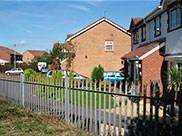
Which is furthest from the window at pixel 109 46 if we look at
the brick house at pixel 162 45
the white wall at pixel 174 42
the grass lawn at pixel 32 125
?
the grass lawn at pixel 32 125

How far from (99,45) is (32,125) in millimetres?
21805

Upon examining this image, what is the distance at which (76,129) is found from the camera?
567 cm

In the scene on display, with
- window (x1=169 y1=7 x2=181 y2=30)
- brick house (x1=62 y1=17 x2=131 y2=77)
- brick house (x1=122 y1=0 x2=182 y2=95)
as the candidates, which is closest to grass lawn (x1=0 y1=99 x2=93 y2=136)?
brick house (x1=122 y1=0 x2=182 y2=95)

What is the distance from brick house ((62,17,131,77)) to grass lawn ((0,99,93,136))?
62.0 ft

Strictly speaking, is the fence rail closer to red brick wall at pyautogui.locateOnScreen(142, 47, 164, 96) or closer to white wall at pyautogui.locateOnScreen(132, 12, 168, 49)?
red brick wall at pyautogui.locateOnScreen(142, 47, 164, 96)

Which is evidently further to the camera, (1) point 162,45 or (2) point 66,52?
(2) point 66,52

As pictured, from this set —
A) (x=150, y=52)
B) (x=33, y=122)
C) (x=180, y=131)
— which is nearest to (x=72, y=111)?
(x=33, y=122)

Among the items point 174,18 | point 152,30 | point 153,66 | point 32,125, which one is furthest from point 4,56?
point 32,125

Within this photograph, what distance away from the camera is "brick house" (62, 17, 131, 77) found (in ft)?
85.8

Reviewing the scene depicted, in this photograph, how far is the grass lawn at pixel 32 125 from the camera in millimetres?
5348

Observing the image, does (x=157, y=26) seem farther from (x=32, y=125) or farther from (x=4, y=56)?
(x=4, y=56)

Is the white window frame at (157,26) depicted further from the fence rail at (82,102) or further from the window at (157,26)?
the fence rail at (82,102)

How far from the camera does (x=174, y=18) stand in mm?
10922

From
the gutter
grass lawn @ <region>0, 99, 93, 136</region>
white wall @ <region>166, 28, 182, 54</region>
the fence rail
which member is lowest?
grass lawn @ <region>0, 99, 93, 136</region>
